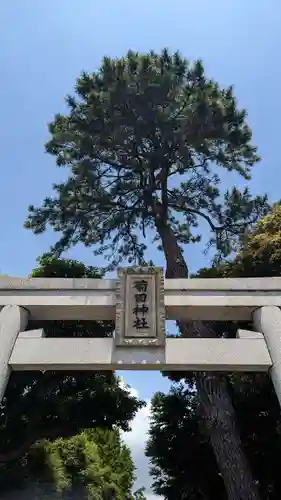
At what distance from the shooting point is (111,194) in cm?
1141

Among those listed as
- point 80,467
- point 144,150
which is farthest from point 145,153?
point 80,467

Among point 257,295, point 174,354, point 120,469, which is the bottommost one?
point 174,354

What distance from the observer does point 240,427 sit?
9.55 meters

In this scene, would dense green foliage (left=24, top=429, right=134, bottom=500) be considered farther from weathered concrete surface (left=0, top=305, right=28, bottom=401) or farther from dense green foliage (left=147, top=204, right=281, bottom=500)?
weathered concrete surface (left=0, top=305, right=28, bottom=401)

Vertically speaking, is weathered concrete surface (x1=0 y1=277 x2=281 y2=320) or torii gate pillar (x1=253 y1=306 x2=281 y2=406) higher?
weathered concrete surface (x1=0 y1=277 x2=281 y2=320)

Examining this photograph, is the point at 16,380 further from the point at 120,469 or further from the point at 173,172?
the point at 120,469

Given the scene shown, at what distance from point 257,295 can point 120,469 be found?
1872 centimetres

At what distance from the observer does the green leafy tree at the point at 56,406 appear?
9.47 meters

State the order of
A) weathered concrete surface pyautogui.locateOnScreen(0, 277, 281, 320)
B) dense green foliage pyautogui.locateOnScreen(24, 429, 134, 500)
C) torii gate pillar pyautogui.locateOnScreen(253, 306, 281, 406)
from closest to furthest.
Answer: torii gate pillar pyautogui.locateOnScreen(253, 306, 281, 406) → weathered concrete surface pyautogui.locateOnScreen(0, 277, 281, 320) → dense green foliage pyautogui.locateOnScreen(24, 429, 134, 500)

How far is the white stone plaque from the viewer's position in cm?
572

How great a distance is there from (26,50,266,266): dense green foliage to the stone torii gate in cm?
458

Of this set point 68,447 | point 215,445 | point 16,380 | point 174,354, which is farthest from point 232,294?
point 68,447

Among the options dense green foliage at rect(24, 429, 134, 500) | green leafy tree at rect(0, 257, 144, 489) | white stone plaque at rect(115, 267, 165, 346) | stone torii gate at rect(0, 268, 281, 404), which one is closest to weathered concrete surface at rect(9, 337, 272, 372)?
stone torii gate at rect(0, 268, 281, 404)

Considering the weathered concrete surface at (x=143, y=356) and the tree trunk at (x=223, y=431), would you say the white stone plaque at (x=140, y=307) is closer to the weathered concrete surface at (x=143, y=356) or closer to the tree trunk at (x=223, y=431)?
the weathered concrete surface at (x=143, y=356)
